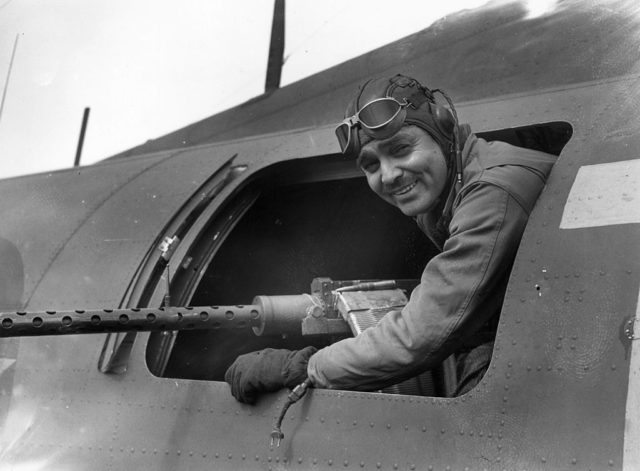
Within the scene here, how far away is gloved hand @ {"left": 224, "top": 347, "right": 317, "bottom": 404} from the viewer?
8.61 feet

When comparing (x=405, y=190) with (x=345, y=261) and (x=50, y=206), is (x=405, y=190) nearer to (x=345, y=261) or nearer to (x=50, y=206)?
(x=345, y=261)

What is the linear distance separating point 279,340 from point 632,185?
207 cm

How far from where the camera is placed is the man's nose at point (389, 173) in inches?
103

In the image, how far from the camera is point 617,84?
277 cm

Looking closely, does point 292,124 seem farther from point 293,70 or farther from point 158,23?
point 158,23

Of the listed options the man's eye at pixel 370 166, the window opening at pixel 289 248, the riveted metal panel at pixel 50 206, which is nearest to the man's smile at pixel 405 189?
the man's eye at pixel 370 166

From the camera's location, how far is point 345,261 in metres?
4.41

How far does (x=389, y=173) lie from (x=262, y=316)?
81cm

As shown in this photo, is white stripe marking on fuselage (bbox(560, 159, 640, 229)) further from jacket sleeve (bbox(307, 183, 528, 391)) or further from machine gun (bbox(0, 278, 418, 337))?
machine gun (bbox(0, 278, 418, 337))

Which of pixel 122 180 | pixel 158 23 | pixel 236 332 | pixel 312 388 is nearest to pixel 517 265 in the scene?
pixel 312 388

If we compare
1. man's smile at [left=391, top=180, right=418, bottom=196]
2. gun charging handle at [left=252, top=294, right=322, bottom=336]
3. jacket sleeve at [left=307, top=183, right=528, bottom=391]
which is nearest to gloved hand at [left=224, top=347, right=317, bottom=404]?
jacket sleeve at [left=307, top=183, right=528, bottom=391]

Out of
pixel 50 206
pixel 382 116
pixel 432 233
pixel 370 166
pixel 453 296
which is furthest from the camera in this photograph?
pixel 50 206

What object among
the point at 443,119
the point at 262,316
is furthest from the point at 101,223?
the point at 443,119

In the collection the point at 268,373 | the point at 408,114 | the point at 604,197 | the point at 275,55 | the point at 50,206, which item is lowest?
the point at 268,373
